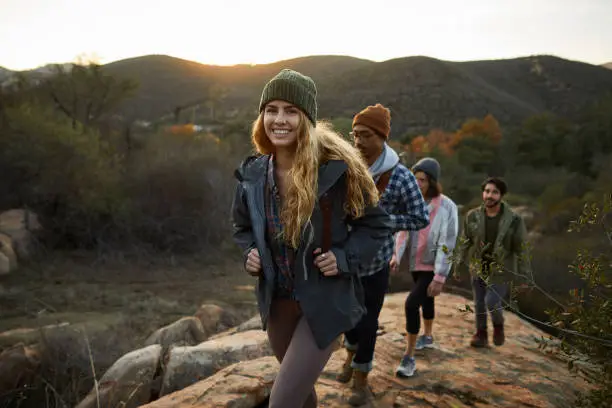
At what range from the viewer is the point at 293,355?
1.98m

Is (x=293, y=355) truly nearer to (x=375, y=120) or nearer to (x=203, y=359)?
(x=375, y=120)

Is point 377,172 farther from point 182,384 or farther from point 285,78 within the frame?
point 182,384

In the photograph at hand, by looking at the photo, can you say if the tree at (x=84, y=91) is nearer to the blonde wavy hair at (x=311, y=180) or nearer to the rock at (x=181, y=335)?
the rock at (x=181, y=335)

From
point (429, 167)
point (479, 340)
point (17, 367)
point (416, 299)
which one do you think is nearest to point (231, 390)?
point (416, 299)

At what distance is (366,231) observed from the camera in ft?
7.04

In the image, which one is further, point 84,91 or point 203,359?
point 84,91

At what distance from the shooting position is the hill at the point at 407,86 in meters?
51.9

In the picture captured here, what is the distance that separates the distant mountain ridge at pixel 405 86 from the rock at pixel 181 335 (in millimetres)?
37329

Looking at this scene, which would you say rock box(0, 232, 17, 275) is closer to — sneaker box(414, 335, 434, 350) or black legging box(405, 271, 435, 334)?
sneaker box(414, 335, 434, 350)

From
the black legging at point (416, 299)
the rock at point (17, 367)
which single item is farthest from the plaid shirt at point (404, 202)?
the rock at point (17, 367)

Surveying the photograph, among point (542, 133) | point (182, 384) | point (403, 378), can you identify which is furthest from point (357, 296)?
point (542, 133)

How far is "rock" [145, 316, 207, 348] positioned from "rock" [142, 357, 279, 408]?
4443 mm

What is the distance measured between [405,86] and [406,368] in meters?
56.4

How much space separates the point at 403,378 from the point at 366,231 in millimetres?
2064
